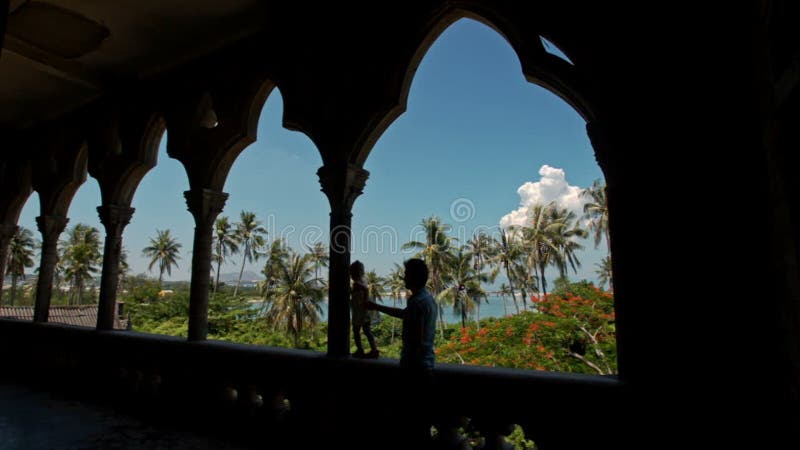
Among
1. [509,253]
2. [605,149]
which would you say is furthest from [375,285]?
[605,149]

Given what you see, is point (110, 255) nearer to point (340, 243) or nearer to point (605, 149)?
point (340, 243)

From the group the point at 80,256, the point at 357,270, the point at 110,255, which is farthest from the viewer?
the point at 80,256

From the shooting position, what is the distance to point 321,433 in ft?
10.6

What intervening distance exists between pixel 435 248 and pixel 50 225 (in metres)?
30.6

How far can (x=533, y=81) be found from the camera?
9.73 feet

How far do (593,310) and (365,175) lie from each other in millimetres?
17328

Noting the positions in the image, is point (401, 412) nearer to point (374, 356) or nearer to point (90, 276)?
point (374, 356)

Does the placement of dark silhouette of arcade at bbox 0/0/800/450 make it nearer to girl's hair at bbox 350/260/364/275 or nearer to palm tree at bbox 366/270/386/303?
girl's hair at bbox 350/260/364/275

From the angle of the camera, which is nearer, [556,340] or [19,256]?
[556,340]

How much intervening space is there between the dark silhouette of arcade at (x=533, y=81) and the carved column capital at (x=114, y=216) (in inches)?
1.2

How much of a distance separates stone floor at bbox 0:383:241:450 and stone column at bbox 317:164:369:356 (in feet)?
3.98

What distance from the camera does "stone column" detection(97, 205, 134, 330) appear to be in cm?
541

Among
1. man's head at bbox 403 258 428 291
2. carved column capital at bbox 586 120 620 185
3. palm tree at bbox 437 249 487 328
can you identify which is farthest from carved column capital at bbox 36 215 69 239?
palm tree at bbox 437 249 487 328

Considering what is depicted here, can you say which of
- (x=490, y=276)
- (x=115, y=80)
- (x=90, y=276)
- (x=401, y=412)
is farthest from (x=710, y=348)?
(x=90, y=276)
